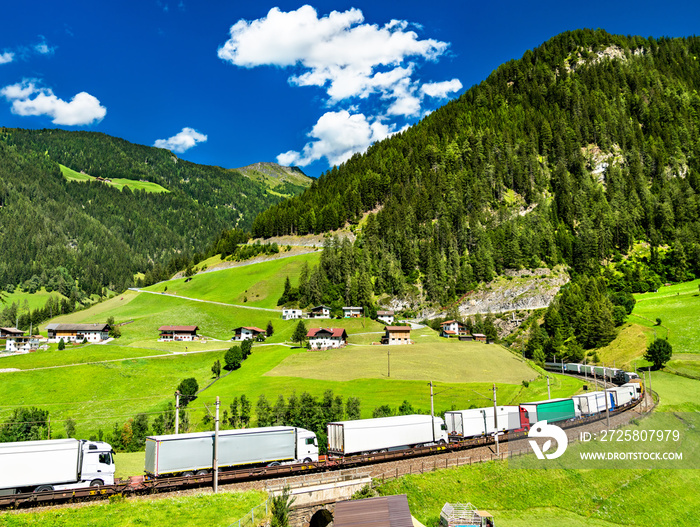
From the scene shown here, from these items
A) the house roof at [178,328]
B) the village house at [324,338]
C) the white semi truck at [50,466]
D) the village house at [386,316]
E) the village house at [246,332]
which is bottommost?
the white semi truck at [50,466]

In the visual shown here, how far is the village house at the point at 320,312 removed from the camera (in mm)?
157625

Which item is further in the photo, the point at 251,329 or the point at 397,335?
the point at 251,329

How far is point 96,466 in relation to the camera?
34344mm

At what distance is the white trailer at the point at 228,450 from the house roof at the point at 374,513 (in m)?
13.4

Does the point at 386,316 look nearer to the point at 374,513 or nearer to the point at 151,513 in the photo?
the point at 374,513

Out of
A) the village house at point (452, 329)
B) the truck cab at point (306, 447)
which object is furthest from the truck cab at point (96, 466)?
the village house at point (452, 329)

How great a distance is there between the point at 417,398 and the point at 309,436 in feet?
137

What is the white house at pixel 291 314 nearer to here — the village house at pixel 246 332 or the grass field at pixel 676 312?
the village house at pixel 246 332

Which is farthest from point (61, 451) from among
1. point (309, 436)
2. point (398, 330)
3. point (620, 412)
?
point (398, 330)

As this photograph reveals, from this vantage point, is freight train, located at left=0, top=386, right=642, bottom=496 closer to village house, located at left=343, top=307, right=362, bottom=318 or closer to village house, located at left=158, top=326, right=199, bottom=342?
village house, located at left=343, top=307, right=362, bottom=318

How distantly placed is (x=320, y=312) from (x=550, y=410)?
4128 inches

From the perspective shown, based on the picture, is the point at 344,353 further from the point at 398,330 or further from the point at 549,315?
the point at 549,315

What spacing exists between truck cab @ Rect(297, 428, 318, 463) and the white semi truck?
51.5 feet

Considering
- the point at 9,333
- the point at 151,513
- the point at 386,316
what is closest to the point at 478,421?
the point at 151,513
